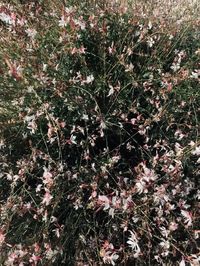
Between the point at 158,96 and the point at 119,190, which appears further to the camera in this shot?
the point at 158,96

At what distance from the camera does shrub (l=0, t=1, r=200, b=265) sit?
7.16ft

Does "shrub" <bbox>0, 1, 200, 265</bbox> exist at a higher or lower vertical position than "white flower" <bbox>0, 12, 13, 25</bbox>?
lower

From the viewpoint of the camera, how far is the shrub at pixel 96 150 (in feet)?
Result: 7.16

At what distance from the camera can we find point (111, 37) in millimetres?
2707

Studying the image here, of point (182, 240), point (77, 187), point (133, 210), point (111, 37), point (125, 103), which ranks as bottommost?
point (182, 240)

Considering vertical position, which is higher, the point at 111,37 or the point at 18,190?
the point at 111,37

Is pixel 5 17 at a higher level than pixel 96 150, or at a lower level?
higher

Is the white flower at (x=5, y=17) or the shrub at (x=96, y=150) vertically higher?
the white flower at (x=5, y=17)

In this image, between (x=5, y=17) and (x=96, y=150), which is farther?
(x=96, y=150)

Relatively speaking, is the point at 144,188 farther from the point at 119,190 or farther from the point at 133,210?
the point at 119,190

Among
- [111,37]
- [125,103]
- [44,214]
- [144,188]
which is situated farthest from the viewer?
[111,37]

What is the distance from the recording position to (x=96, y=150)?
2.60 metres

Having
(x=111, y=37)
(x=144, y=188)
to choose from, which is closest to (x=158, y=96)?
(x=111, y=37)

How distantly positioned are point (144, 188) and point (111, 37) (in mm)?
1086
